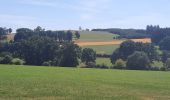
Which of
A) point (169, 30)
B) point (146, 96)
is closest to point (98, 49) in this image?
point (169, 30)

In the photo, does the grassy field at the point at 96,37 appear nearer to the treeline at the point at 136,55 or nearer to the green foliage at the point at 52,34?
the green foliage at the point at 52,34

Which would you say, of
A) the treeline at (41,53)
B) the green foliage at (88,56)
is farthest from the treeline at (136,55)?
the treeline at (41,53)

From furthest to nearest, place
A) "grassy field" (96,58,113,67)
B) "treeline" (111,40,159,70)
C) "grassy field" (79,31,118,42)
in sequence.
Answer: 1. "grassy field" (79,31,118,42)
2. "grassy field" (96,58,113,67)
3. "treeline" (111,40,159,70)

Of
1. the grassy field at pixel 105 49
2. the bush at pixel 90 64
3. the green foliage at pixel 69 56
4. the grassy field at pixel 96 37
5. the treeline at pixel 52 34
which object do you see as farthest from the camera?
the grassy field at pixel 96 37

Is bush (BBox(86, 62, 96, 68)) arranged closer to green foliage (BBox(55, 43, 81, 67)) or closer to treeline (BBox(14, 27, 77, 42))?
green foliage (BBox(55, 43, 81, 67))

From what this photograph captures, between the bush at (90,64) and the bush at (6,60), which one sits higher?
the bush at (6,60)

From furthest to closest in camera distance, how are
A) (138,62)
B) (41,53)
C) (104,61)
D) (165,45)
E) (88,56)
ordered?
(165,45)
(104,61)
(41,53)
(88,56)
(138,62)

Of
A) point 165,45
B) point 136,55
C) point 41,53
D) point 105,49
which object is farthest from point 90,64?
point 165,45

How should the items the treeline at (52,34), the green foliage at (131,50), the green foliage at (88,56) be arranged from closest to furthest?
the green foliage at (88,56) → the green foliage at (131,50) → the treeline at (52,34)

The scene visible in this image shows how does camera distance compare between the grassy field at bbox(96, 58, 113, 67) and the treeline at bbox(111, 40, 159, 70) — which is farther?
the grassy field at bbox(96, 58, 113, 67)

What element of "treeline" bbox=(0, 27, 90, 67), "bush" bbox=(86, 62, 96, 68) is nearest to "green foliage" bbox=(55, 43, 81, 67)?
"treeline" bbox=(0, 27, 90, 67)

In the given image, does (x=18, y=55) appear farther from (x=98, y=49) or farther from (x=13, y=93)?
(x=13, y=93)

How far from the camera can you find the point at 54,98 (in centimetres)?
3019

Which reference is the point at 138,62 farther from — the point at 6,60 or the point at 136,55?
the point at 6,60
